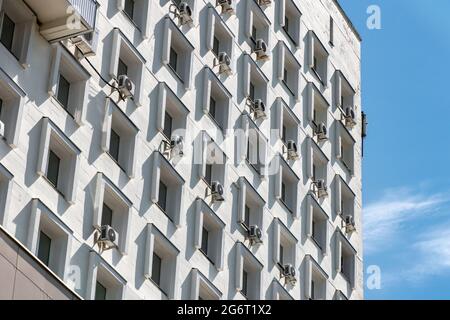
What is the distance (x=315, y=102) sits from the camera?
47.0m

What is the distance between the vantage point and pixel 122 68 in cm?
3512

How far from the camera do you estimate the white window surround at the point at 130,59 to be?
34.2 m

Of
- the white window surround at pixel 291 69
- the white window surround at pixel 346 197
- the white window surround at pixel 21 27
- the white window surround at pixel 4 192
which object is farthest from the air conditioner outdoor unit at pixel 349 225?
the white window surround at pixel 4 192

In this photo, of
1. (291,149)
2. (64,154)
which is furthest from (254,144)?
(64,154)

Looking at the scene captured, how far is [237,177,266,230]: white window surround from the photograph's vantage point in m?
39.0

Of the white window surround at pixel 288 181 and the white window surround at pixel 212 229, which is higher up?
the white window surround at pixel 288 181

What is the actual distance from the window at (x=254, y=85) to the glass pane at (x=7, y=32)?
38.5ft

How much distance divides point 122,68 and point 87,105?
2928 millimetres

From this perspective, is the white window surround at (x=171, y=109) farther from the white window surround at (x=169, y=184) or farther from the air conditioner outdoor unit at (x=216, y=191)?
the air conditioner outdoor unit at (x=216, y=191)

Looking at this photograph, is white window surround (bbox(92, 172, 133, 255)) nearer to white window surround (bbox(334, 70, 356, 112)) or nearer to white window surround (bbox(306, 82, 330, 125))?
white window surround (bbox(306, 82, 330, 125))

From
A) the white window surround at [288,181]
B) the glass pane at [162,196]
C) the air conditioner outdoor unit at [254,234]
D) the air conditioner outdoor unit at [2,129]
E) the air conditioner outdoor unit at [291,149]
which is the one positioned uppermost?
the air conditioner outdoor unit at [291,149]

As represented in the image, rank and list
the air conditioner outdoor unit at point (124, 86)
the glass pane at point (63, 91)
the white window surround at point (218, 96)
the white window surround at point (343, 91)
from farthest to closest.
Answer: the white window surround at point (343, 91)
the white window surround at point (218, 96)
the air conditioner outdoor unit at point (124, 86)
the glass pane at point (63, 91)
